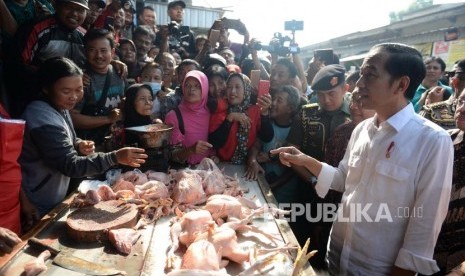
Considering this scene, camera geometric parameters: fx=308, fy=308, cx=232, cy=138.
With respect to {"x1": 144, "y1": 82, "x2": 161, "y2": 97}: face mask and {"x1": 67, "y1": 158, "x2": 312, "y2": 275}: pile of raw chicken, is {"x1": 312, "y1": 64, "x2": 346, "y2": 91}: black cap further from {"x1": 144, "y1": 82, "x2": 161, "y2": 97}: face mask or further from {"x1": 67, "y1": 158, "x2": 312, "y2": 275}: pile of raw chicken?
{"x1": 144, "y1": 82, "x2": 161, "y2": 97}: face mask

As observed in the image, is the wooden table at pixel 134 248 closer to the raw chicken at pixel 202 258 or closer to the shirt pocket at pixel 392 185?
the raw chicken at pixel 202 258

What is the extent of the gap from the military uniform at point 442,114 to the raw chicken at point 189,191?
272 cm

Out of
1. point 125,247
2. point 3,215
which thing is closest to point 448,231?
point 125,247

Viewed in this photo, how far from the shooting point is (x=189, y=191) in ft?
8.61

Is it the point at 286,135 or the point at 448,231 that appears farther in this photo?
the point at 286,135

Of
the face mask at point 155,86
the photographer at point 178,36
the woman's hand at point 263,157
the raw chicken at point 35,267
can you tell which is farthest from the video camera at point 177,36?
the raw chicken at point 35,267

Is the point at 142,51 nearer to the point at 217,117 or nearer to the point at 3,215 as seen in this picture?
the point at 217,117

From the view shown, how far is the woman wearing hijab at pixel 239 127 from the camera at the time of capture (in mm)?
3699

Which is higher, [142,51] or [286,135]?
[142,51]

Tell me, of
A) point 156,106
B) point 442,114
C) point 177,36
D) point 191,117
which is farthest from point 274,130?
point 177,36

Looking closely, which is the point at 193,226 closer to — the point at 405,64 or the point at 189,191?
the point at 189,191

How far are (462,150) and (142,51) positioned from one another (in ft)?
16.2

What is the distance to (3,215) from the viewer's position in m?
2.14

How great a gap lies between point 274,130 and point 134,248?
2372mm
